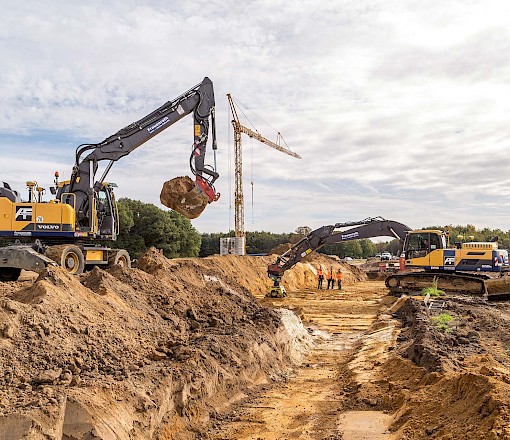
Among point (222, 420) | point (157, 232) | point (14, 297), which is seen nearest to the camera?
point (222, 420)

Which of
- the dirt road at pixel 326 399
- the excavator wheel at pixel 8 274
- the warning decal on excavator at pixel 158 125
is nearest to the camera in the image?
the dirt road at pixel 326 399

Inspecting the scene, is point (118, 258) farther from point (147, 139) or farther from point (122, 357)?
point (122, 357)

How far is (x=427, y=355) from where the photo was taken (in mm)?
8789

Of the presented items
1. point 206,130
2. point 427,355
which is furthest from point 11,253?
point 427,355

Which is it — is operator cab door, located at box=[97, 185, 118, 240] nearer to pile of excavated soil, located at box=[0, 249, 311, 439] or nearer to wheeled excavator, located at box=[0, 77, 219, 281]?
wheeled excavator, located at box=[0, 77, 219, 281]

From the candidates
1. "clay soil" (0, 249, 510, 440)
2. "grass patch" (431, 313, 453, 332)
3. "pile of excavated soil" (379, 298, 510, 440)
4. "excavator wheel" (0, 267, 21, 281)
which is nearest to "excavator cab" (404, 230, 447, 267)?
"pile of excavated soil" (379, 298, 510, 440)

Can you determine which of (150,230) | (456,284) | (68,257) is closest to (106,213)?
(68,257)

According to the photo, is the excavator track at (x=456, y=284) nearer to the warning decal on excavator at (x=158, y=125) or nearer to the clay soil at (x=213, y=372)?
the clay soil at (x=213, y=372)

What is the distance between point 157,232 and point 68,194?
34392 mm

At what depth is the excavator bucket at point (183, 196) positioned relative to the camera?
1586cm

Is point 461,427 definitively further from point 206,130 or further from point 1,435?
Answer: point 206,130

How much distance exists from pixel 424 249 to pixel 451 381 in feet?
50.4

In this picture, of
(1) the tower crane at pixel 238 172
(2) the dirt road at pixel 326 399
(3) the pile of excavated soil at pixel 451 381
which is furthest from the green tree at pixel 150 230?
(3) the pile of excavated soil at pixel 451 381

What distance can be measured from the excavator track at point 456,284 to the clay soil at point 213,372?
23.8ft
